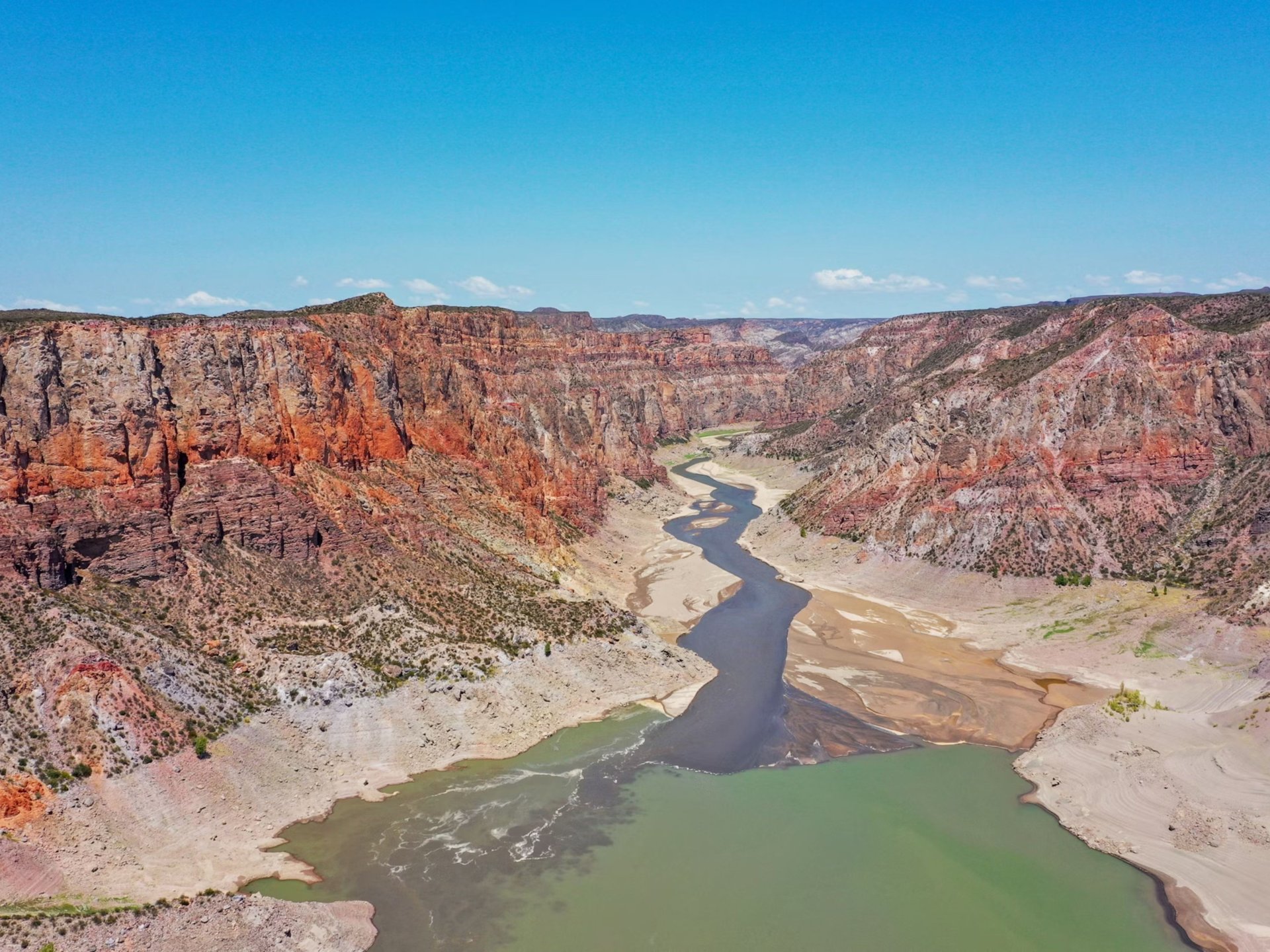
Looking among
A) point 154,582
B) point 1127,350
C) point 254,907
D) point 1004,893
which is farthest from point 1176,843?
point 1127,350

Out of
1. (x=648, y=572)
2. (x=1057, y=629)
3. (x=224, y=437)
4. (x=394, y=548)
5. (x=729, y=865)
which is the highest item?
(x=224, y=437)

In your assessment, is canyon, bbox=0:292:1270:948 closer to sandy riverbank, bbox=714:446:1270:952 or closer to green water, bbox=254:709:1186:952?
sandy riverbank, bbox=714:446:1270:952

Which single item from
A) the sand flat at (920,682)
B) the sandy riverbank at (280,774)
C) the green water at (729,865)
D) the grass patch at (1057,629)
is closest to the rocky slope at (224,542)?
the sandy riverbank at (280,774)

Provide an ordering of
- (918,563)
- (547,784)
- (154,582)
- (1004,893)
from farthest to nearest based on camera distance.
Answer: (918,563) → (154,582) → (547,784) → (1004,893)

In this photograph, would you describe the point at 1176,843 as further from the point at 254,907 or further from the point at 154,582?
the point at 154,582

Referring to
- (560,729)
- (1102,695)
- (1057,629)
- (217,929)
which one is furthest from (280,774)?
(1057,629)

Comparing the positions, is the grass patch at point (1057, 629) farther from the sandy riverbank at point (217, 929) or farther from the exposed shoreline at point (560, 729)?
the sandy riverbank at point (217, 929)

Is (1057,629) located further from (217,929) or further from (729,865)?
(217,929)
